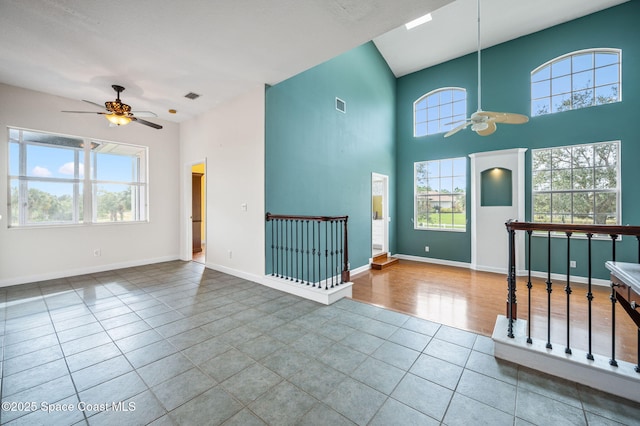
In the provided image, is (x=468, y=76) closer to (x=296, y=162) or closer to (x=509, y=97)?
(x=509, y=97)

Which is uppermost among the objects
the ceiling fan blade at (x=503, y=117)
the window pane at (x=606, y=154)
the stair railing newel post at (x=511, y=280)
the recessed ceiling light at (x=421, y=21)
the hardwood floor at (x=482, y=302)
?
the recessed ceiling light at (x=421, y=21)

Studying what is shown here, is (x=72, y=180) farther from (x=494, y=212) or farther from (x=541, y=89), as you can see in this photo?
(x=541, y=89)

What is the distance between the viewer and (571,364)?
184 centimetres

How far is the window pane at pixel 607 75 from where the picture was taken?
4.81 meters

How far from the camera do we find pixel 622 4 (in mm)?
4695

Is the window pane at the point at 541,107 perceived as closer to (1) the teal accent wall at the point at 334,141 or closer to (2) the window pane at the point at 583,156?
(2) the window pane at the point at 583,156

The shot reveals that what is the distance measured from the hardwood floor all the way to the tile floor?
0.86 m

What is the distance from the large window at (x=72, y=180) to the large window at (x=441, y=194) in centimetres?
669

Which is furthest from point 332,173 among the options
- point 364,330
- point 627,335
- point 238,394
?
point 627,335

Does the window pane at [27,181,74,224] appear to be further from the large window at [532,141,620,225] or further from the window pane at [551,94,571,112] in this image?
the window pane at [551,94,571,112]

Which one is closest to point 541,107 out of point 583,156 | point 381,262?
point 583,156

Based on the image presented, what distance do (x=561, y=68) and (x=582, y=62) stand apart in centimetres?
31

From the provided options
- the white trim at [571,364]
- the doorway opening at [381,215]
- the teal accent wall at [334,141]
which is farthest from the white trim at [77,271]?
the white trim at [571,364]

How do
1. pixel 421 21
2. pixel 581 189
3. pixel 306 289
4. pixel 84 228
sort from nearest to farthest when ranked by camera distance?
pixel 306 289
pixel 84 228
pixel 581 189
pixel 421 21
